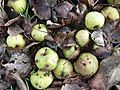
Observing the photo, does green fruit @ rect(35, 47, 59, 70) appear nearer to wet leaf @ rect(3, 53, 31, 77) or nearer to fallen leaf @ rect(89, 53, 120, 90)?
wet leaf @ rect(3, 53, 31, 77)

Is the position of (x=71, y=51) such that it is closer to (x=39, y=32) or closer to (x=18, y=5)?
(x=39, y=32)

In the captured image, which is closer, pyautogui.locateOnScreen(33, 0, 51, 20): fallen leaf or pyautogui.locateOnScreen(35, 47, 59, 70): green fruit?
pyautogui.locateOnScreen(35, 47, 59, 70): green fruit

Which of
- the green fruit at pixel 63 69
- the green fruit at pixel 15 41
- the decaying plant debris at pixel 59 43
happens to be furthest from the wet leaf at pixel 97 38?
the green fruit at pixel 15 41

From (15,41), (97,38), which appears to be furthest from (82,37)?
(15,41)

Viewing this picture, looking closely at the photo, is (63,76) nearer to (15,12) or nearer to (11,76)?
(11,76)

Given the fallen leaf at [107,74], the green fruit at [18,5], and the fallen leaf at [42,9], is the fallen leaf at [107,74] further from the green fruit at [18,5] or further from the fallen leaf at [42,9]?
the green fruit at [18,5]

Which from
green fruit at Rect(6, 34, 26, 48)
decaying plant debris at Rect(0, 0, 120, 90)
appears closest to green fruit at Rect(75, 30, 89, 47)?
decaying plant debris at Rect(0, 0, 120, 90)
